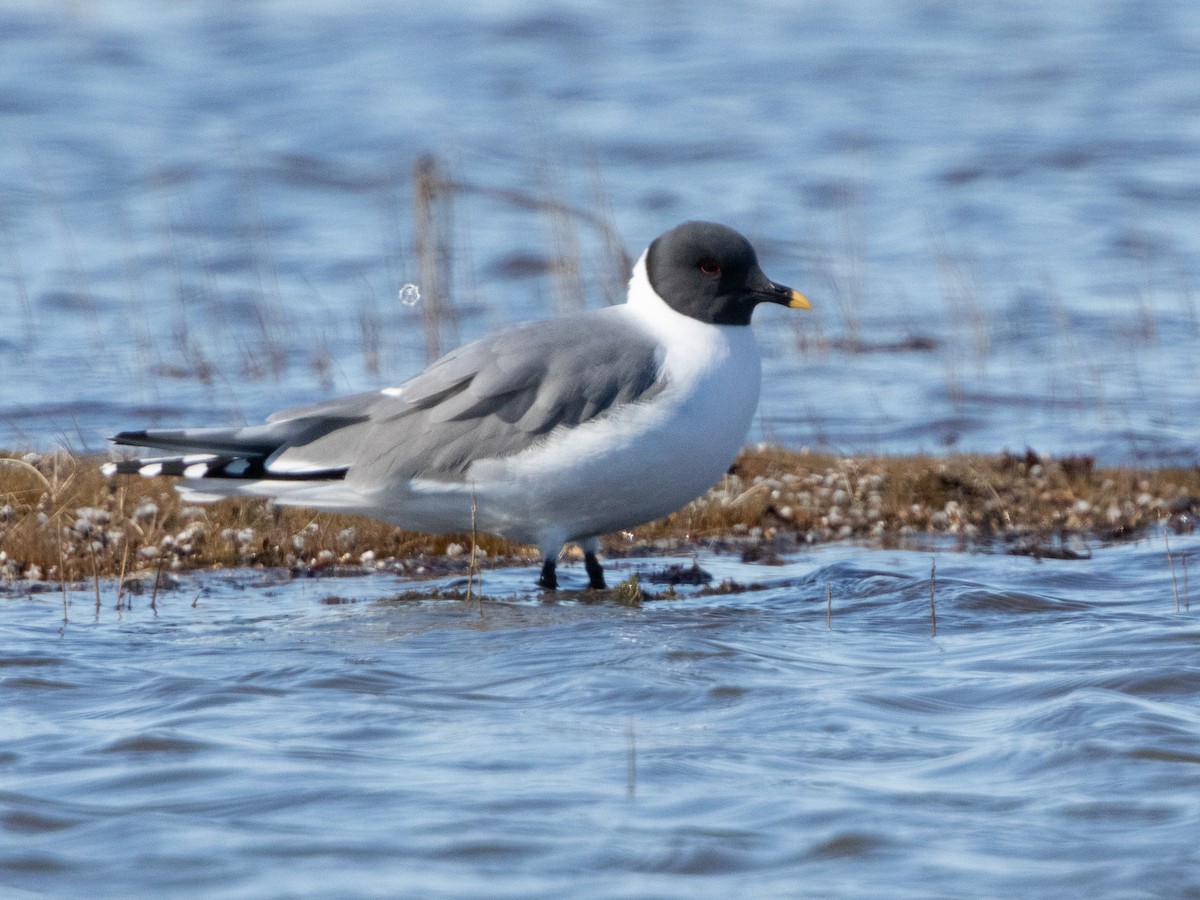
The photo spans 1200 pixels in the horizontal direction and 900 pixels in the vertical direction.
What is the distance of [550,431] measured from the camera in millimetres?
7695

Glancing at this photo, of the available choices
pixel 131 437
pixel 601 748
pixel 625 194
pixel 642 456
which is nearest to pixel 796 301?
pixel 642 456

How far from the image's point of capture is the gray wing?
25.2ft

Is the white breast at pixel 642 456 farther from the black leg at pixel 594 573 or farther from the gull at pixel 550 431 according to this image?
the black leg at pixel 594 573

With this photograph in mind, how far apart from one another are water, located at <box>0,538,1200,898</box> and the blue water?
0.02m

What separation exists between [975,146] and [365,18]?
1503 cm

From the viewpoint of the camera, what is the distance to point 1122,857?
14.6 feet

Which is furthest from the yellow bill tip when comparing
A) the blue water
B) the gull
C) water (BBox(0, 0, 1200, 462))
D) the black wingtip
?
water (BBox(0, 0, 1200, 462))

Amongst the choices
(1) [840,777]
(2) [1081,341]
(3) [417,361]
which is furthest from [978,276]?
(1) [840,777]

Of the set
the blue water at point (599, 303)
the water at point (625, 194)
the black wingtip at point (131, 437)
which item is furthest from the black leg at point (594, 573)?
the water at point (625, 194)

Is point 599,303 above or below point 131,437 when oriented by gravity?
above

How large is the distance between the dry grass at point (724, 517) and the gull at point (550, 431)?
21.7 inches

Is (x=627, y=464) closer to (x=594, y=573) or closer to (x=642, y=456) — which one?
(x=642, y=456)

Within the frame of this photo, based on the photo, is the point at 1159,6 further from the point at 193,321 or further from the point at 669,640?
the point at 669,640

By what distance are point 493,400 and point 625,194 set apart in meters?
15.7
